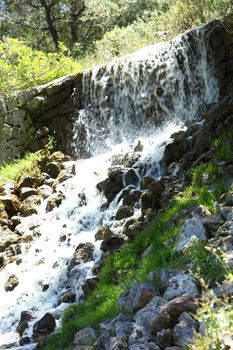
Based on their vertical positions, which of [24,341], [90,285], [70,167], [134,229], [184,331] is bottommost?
[24,341]

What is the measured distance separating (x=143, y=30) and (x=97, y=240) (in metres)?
11.3

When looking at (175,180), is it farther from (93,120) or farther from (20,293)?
(93,120)

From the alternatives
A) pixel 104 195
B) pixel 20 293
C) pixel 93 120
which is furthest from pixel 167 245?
pixel 93 120

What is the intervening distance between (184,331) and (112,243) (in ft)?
13.4

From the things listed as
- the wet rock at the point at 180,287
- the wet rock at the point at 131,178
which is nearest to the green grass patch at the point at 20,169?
the wet rock at the point at 131,178

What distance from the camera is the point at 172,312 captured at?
384 cm

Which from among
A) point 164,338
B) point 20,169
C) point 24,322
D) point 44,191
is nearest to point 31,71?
point 20,169

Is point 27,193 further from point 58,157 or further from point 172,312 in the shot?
point 172,312

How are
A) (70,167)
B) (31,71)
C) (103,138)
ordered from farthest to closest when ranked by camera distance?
(31,71), (103,138), (70,167)

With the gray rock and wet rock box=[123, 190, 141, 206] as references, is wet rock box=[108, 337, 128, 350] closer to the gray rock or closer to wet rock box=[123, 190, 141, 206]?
the gray rock

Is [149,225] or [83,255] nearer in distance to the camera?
[149,225]

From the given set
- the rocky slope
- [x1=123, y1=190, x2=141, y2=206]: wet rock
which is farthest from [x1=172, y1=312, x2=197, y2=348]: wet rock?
[x1=123, y1=190, x2=141, y2=206]: wet rock

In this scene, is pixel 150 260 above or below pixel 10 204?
above

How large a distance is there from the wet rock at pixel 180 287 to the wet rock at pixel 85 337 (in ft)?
2.73
